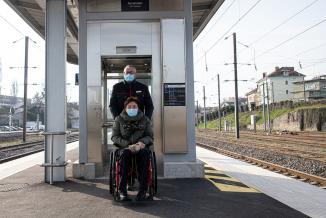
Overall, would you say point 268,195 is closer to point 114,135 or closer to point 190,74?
point 114,135

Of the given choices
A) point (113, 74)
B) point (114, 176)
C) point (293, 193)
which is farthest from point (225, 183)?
point (113, 74)

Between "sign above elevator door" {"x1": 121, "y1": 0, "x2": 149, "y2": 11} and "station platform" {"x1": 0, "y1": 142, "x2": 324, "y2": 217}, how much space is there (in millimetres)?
3523

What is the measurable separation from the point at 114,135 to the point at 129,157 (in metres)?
0.43

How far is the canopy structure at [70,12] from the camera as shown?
36.6 feet

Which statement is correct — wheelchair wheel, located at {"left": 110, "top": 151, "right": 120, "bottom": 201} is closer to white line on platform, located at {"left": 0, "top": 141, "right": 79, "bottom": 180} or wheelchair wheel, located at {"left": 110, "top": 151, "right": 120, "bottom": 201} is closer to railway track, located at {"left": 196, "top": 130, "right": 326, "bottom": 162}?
white line on platform, located at {"left": 0, "top": 141, "right": 79, "bottom": 180}

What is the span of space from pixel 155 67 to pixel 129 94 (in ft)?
6.59

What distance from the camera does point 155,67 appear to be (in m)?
8.65

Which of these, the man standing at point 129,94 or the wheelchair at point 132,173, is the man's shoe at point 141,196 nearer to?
the wheelchair at point 132,173

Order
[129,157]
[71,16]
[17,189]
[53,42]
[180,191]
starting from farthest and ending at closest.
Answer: [71,16], [53,42], [17,189], [180,191], [129,157]

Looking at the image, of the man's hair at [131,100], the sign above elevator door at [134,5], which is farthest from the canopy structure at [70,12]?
the man's hair at [131,100]

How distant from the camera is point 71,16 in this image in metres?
12.9

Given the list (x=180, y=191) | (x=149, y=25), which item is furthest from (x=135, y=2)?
(x=180, y=191)

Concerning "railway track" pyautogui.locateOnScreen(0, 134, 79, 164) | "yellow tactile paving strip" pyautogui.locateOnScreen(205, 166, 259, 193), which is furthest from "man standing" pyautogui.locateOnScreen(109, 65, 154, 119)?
"railway track" pyautogui.locateOnScreen(0, 134, 79, 164)

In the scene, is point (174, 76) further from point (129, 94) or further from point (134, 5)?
point (129, 94)
